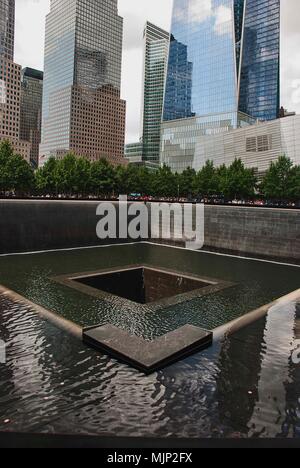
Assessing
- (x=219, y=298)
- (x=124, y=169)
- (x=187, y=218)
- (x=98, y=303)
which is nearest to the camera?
(x=98, y=303)

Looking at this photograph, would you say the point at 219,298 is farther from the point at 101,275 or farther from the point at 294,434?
the point at 294,434

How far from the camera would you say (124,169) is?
6138cm

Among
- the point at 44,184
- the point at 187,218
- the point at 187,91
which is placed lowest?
the point at 187,218

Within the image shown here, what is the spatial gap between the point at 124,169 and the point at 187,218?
37.4 metres

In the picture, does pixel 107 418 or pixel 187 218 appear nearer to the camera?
pixel 107 418

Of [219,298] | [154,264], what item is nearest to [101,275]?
[154,264]

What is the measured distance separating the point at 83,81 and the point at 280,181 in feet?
484

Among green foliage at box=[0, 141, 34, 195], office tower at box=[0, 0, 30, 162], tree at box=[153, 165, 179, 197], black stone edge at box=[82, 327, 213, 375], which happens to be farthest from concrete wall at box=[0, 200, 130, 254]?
office tower at box=[0, 0, 30, 162]

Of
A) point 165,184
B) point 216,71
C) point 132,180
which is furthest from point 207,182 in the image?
point 216,71

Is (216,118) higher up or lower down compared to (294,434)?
higher up

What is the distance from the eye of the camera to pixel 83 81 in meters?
177

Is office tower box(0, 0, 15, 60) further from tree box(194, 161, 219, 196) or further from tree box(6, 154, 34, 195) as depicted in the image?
tree box(194, 161, 219, 196)

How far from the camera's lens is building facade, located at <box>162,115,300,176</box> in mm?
81312

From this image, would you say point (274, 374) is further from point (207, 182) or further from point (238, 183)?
point (207, 182)
